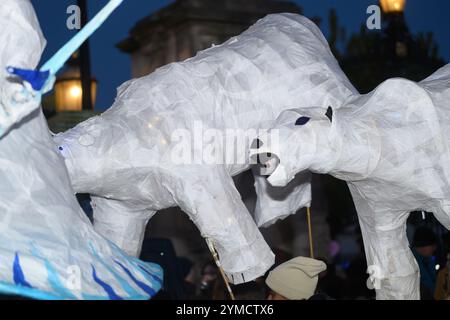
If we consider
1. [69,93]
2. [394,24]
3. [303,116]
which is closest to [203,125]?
[303,116]

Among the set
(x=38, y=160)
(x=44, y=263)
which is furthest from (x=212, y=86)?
(x=44, y=263)

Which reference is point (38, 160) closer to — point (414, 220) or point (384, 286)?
point (384, 286)

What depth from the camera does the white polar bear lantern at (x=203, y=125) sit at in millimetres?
2217

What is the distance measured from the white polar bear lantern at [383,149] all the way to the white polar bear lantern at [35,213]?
442mm

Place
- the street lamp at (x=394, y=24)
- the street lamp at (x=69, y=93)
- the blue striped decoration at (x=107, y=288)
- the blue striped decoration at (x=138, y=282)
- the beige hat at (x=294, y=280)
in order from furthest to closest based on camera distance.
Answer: the street lamp at (x=394, y=24)
the street lamp at (x=69, y=93)
the beige hat at (x=294, y=280)
the blue striped decoration at (x=138, y=282)
the blue striped decoration at (x=107, y=288)

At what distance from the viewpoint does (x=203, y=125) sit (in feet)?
7.45

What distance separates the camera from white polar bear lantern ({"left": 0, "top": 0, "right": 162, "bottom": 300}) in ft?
5.57

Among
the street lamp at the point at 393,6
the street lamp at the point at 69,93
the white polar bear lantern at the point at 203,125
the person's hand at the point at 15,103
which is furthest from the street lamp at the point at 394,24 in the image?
the person's hand at the point at 15,103

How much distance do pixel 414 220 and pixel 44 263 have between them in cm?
356

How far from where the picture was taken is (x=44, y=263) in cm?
175

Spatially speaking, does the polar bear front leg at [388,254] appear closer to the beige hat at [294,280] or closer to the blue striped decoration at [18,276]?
the beige hat at [294,280]

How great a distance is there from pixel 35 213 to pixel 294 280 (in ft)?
2.69

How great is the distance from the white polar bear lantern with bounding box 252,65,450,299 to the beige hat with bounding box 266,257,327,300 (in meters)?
0.22

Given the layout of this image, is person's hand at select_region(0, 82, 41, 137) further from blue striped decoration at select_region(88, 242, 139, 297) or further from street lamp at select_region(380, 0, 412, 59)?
street lamp at select_region(380, 0, 412, 59)
